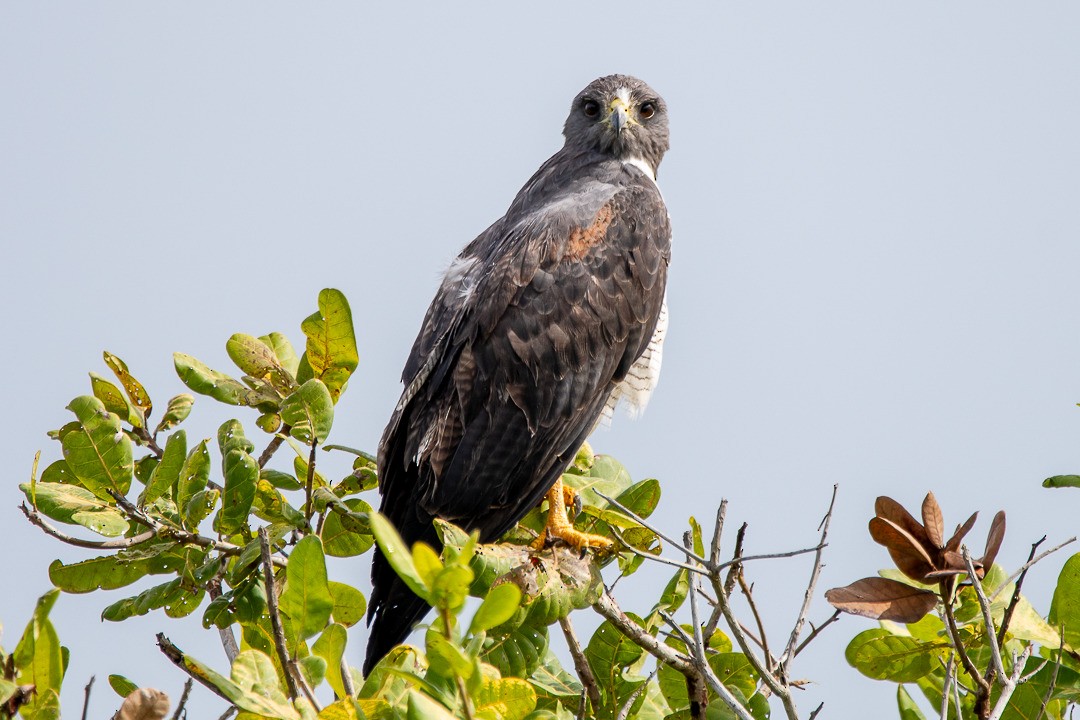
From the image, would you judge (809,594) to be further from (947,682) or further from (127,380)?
(127,380)

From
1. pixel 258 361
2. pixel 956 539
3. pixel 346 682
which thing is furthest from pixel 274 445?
pixel 956 539

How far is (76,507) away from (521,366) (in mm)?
1935

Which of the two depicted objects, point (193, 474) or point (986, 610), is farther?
point (193, 474)

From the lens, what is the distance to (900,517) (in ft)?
10.4

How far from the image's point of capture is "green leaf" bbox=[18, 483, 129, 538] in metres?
3.59

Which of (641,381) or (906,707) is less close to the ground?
(641,381)

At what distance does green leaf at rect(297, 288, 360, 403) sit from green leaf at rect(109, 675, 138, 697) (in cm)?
142

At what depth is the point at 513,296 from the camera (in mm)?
5020

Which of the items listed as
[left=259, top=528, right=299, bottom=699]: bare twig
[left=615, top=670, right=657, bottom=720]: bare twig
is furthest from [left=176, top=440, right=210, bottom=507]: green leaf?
[left=615, top=670, right=657, bottom=720]: bare twig

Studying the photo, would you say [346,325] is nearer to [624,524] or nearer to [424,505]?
[424,505]

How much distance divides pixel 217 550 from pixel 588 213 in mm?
2323

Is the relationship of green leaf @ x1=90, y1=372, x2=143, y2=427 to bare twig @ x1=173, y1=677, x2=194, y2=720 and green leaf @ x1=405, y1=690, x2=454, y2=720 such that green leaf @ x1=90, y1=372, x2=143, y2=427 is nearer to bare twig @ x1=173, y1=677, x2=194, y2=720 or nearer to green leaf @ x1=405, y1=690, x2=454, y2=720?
bare twig @ x1=173, y1=677, x2=194, y2=720

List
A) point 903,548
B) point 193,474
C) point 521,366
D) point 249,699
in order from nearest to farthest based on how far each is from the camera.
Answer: point 249,699
point 903,548
point 193,474
point 521,366

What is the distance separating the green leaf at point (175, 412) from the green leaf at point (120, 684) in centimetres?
123
